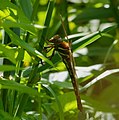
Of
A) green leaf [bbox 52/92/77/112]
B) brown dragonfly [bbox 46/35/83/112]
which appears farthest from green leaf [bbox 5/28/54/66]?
green leaf [bbox 52/92/77/112]

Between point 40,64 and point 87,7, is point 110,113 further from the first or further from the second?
point 87,7

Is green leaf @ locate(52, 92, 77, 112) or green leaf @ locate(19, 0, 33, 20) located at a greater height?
green leaf @ locate(19, 0, 33, 20)

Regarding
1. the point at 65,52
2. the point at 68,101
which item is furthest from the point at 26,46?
the point at 68,101

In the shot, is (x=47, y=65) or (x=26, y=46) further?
(x=47, y=65)

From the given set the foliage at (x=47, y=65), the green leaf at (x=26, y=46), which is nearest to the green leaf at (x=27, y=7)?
the foliage at (x=47, y=65)

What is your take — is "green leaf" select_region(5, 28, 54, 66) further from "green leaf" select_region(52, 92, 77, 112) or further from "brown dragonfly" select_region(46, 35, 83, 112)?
"green leaf" select_region(52, 92, 77, 112)

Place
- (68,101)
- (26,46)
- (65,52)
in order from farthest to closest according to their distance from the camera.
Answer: (68,101) < (65,52) < (26,46)

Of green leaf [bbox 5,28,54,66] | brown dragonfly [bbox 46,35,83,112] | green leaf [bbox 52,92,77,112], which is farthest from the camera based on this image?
green leaf [bbox 52,92,77,112]

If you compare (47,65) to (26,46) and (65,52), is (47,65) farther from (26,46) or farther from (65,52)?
(26,46)

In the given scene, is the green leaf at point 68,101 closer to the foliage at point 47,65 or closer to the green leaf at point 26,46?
the foliage at point 47,65
